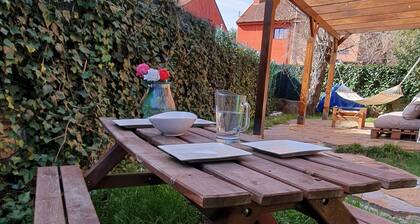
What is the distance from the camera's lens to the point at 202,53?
152 inches

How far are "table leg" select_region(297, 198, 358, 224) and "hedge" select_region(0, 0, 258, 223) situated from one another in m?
1.55

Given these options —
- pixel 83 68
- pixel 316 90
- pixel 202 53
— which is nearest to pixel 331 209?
pixel 83 68

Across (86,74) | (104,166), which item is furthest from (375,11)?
(104,166)

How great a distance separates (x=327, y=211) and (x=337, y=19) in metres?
5.55

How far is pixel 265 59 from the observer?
3844 millimetres

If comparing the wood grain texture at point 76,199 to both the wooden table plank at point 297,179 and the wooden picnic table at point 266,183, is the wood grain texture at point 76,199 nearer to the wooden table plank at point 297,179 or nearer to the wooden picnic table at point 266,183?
the wooden picnic table at point 266,183

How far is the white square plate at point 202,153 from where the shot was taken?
82cm

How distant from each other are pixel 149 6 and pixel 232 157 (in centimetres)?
238

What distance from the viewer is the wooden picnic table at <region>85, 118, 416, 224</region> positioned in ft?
2.06

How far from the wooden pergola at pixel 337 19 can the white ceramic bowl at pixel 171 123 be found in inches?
108

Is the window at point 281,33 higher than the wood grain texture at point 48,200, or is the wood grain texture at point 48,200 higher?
the window at point 281,33

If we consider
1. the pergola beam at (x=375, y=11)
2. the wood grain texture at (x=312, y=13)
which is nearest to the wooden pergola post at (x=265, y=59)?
the wood grain texture at (x=312, y=13)

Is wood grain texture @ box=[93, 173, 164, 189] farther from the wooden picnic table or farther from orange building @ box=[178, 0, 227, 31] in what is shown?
orange building @ box=[178, 0, 227, 31]

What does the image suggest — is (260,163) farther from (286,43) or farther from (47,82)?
(286,43)
